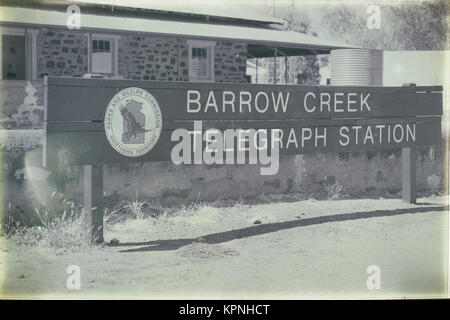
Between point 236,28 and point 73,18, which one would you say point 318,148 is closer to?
point 73,18

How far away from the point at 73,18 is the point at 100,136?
11.5m

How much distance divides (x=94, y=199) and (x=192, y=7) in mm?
15178

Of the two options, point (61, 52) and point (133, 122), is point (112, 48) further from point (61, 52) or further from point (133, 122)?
point (133, 122)

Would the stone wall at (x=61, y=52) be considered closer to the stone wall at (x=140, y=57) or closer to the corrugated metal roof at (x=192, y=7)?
the stone wall at (x=140, y=57)

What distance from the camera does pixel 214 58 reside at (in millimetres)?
20469

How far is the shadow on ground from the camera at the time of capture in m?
7.04

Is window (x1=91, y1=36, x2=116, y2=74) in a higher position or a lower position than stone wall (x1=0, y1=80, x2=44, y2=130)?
higher

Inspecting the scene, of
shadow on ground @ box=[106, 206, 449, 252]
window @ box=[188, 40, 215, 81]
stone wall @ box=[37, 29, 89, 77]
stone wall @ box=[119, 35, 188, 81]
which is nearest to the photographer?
shadow on ground @ box=[106, 206, 449, 252]

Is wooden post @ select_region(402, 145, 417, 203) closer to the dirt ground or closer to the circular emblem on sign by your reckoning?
the dirt ground

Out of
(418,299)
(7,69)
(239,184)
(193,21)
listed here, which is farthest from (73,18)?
(418,299)

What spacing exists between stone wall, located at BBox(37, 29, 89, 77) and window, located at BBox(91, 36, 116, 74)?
468 millimetres

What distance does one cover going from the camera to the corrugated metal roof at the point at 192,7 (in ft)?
62.8

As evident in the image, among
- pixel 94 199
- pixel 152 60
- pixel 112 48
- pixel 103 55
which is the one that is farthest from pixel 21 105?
pixel 94 199

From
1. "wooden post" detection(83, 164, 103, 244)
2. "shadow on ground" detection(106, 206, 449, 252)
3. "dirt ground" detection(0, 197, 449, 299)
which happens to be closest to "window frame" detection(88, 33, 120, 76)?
"dirt ground" detection(0, 197, 449, 299)
